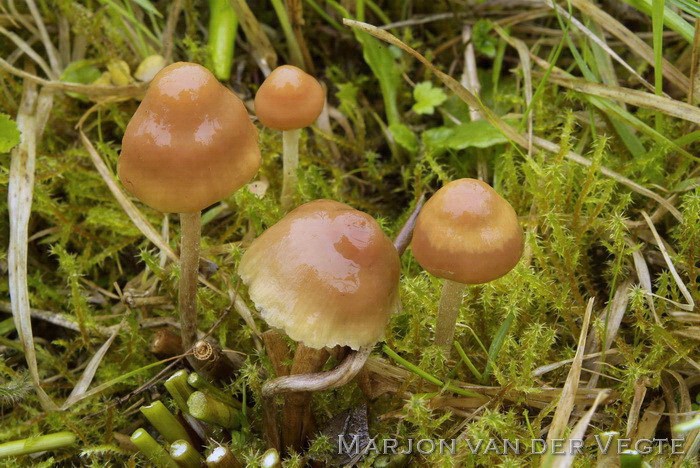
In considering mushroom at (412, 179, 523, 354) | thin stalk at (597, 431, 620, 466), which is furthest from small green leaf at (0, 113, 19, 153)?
thin stalk at (597, 431, 620, 466)

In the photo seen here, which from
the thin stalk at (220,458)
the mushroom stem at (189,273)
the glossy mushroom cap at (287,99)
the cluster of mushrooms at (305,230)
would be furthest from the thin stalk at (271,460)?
the glossy mushroom cap at (287,99)

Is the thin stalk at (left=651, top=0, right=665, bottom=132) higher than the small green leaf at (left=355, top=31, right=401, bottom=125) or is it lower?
higher

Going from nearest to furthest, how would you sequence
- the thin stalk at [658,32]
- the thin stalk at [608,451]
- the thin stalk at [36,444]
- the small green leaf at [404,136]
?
1. the thin stalk at [608,451]
2. the thin stalk at [36,444]
3. the thin stalk at [658,32]
4. the small green leaf at [404,136]

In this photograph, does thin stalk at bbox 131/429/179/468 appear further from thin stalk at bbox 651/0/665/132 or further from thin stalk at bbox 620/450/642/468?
thin stalk at bbox 651/0/665/132

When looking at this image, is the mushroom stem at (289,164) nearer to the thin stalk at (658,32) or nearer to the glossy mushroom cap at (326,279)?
the glossy mushroom cap at (326,279)

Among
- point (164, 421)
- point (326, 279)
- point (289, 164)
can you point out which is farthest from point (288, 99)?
point (164, 421)

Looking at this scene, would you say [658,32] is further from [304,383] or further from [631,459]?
[304,383]

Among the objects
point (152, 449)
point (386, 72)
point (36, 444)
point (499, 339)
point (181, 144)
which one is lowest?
point (36, 444)
